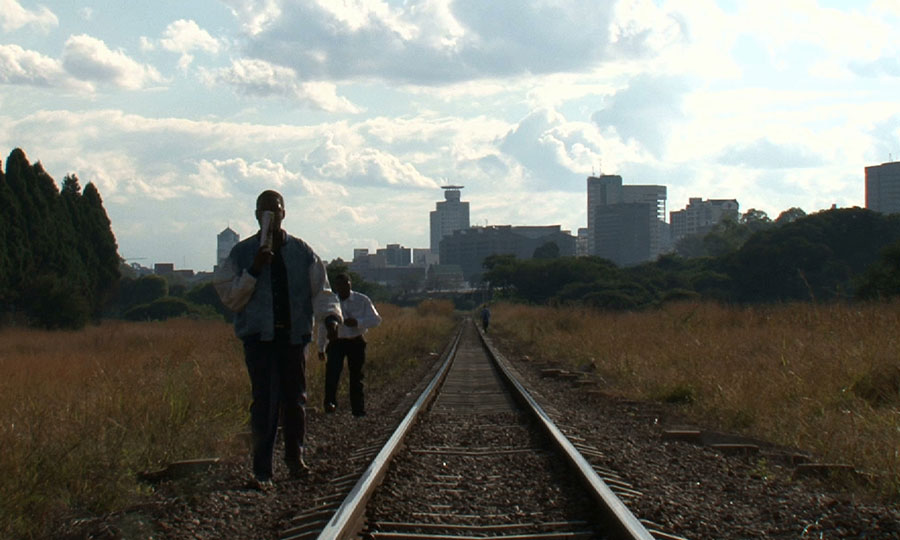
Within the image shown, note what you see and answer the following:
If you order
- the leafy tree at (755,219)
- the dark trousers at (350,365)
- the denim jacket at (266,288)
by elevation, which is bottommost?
the dark trousers at (350,365)

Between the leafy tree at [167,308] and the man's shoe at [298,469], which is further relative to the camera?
the leafy tree at [167,308]

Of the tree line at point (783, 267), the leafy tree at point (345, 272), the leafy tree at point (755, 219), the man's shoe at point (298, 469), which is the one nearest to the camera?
the man's shoe at point (298, 469)

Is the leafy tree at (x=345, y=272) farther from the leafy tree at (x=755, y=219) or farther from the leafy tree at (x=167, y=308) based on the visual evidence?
the leafy tree at (x=755, y=219)

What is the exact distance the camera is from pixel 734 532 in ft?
16.8

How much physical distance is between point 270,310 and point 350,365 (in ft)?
15.4

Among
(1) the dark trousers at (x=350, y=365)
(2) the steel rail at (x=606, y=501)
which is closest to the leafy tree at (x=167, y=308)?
(1) the dark trousers at (x=350, y=365)

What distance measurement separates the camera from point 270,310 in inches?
244

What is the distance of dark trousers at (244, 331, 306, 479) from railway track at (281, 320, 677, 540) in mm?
559

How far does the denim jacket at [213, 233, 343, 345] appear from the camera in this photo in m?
6.16

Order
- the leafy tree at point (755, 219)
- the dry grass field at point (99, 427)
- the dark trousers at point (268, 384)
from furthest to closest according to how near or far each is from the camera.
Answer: the leafy tree at point (755, 219)
the dark trousers at point (268, 384)
the dry grass field at point (99, 427)

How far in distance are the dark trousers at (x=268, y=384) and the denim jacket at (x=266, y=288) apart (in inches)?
4.1

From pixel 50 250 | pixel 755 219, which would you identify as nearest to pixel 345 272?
pixel 50 250

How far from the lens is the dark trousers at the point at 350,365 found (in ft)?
35.5

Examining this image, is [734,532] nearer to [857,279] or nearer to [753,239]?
[857,279]
